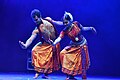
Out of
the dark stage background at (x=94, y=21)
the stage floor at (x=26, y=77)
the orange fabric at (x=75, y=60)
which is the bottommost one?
the stage floor at (x=26, y=77)

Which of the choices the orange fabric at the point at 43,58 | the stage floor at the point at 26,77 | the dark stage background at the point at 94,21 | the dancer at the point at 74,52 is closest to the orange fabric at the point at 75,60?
the dancer at the point at 74,52

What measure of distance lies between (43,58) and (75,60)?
0.59 m

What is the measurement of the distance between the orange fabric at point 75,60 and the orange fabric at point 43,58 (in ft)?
0.93

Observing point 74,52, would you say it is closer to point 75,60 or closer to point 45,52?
point 75,60

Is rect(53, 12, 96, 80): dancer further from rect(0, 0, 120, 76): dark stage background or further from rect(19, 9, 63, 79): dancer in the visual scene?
rect(0, 0, 120, 76): dark stage background

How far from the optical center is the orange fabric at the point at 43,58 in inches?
307

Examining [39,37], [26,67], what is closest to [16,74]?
[26,67]

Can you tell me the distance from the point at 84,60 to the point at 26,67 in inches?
62.9

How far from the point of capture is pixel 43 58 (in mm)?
7809

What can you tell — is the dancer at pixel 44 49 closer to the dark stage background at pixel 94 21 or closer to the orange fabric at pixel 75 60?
the orange fabric at pixel 75 60

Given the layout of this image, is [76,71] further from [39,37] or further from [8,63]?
[8,63]

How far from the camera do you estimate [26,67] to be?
28.9ft

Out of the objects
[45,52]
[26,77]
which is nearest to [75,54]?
[45,52]

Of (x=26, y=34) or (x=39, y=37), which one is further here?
(x=26, y=34)
